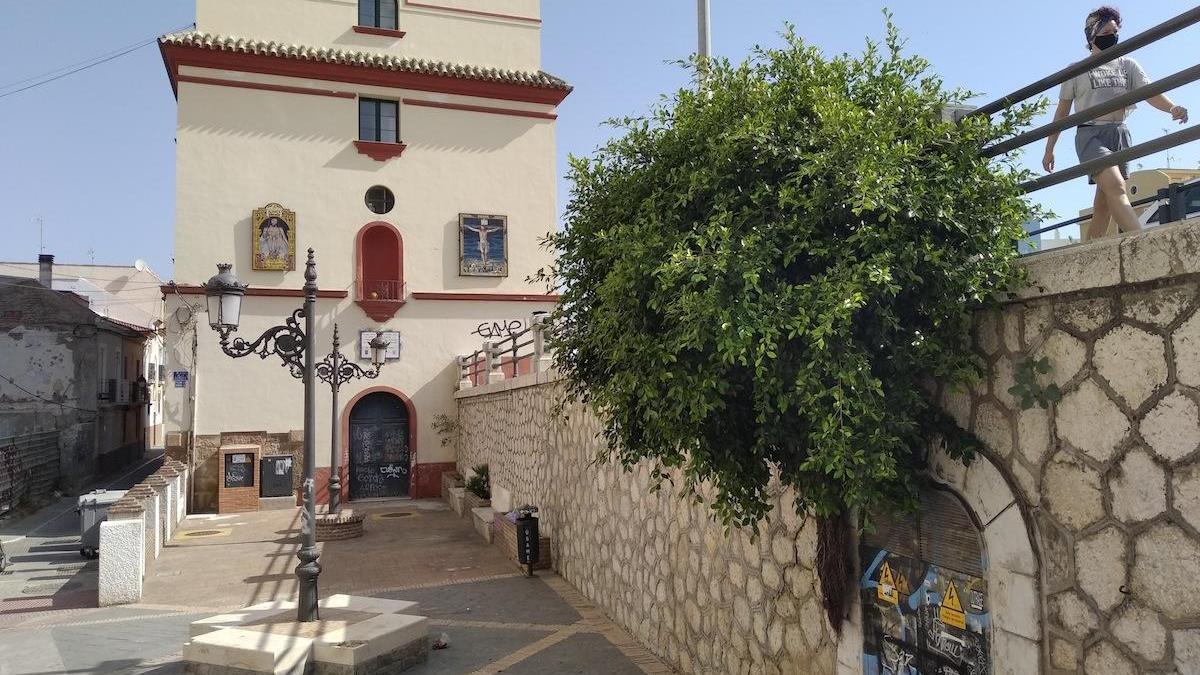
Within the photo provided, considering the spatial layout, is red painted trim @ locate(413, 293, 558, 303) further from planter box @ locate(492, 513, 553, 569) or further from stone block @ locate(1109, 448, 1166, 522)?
stone block @ locate(1109, 448, 1166, 522)

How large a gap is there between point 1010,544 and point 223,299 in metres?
6.85

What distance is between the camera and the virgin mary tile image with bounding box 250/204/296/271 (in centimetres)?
1941

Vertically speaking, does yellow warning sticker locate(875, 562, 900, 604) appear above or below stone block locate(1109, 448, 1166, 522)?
below

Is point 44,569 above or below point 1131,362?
below

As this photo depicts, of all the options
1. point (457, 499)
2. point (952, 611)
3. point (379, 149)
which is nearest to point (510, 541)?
point (457, 499)

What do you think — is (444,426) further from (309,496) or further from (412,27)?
(309,496)

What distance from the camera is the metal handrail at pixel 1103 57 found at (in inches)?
121

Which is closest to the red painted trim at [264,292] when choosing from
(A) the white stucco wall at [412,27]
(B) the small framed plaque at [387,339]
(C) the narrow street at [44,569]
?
(B) the small framed plaque at [387,339]

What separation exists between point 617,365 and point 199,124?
18.6m

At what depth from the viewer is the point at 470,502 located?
16.6 meters

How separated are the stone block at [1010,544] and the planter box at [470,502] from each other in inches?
510

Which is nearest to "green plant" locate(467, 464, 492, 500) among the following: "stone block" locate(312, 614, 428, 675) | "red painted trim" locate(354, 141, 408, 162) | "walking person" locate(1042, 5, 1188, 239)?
"stone block" locate(312, 614, 428, 675)

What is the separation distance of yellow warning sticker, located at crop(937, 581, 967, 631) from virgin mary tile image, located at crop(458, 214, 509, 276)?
18239mm

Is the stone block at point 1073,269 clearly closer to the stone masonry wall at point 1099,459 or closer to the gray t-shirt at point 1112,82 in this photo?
the stone masonry wall at point 1099,459
